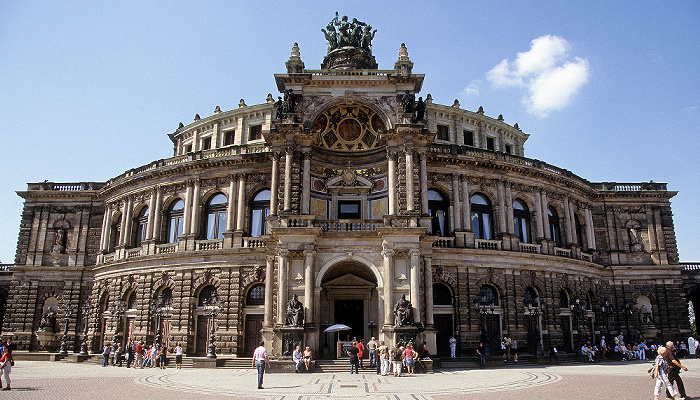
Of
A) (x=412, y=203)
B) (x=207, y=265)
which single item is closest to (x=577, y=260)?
(x=412, y=203)

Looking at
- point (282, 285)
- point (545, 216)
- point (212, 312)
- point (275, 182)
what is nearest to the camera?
point (282, 285)

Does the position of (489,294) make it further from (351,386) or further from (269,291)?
(351,386)

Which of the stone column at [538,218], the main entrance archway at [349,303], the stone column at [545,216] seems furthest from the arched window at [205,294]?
the stone column at [545,216]

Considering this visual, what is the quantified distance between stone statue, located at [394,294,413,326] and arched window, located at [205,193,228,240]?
1625 cm

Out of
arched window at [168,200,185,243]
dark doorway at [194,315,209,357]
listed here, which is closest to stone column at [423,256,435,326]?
dark doorway at [194,315,209,357]

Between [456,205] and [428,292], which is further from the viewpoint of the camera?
[456,205]

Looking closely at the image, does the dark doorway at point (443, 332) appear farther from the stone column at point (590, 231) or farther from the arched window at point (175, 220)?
A: the arched window at point (175, 220)

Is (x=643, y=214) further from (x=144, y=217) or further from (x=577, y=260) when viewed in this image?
(x=144, y=217)

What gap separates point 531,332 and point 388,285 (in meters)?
15.0

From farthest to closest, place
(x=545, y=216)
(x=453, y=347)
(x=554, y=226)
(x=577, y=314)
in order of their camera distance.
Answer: (x=554, y=226) < (x=545, y=216) < (x=577, y=314) < (x=453, y=347)

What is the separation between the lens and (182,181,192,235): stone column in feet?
125

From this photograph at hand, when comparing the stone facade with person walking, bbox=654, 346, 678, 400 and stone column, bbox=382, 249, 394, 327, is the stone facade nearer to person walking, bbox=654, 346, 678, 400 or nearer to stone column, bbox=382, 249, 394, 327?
stone column, bbox=382, 249, 394, 327

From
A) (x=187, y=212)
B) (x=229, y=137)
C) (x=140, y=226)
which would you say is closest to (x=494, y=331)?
(x=187, y=212)

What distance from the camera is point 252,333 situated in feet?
114
